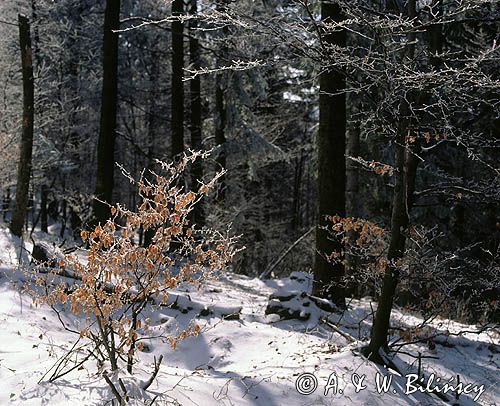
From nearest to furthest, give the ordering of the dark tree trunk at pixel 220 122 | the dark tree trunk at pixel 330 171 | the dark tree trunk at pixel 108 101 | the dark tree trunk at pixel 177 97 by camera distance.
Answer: the dark tree trunk at pixel 330 171, the dark tree trunk at pixel 108 101, the dark tree trunk at pixel 177 97, the dark tree trunk at pixel 220 122

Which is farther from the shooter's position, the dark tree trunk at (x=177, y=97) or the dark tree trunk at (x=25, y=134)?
the dark tree trunk at (x=177, y=97)

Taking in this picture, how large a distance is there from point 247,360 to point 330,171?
3099 millimetres

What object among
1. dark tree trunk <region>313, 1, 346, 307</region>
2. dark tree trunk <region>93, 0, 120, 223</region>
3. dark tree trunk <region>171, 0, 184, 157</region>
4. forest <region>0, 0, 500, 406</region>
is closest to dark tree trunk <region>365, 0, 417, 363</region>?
forest <region>0, 0, 500, 406</region>

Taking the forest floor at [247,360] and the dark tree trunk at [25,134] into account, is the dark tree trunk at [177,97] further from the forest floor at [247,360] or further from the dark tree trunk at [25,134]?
Answer: the forest floor at [247,360]

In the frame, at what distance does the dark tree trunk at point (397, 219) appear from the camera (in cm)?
506

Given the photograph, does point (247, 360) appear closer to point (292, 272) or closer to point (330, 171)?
point (330, 171)

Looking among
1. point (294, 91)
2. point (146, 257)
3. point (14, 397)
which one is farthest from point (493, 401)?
point (294, 91)

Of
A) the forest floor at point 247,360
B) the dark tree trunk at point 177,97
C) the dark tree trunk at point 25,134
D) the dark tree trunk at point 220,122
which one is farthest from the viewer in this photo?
the dark tree trunk at point 220,122

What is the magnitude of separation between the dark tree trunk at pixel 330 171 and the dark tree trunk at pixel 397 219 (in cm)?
208

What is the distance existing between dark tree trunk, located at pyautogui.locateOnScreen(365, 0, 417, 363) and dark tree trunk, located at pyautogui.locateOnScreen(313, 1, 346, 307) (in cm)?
208

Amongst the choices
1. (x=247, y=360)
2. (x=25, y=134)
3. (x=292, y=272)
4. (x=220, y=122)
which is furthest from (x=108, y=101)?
(x=247, y=360)

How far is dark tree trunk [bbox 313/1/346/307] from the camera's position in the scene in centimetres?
763

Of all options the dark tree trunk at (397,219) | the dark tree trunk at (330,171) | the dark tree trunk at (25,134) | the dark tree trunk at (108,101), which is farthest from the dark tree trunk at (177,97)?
the dark tree trunk at (397,219)

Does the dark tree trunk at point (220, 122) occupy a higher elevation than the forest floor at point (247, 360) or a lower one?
higher
